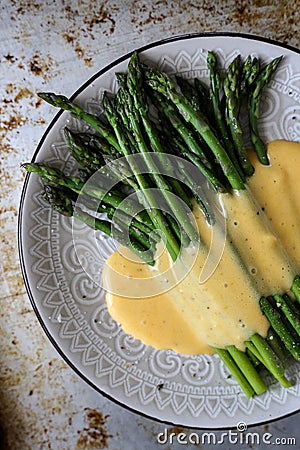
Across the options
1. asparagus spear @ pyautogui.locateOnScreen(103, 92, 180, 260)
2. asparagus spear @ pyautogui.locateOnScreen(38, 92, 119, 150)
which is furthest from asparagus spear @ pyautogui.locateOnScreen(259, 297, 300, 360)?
asparagus spear @ pyautogui.locateOnScreen(38, 92, 119, 150)

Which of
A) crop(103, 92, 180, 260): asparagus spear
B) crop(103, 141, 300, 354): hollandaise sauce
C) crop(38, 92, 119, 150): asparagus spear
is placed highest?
crop(38, 92, 119, 150): asparagus spear

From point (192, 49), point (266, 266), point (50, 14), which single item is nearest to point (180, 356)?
point (266, 266)

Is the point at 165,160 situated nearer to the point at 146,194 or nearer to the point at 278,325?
the point at 146,194

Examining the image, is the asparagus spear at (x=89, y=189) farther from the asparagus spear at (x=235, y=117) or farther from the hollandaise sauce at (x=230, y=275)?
the asparagus spear at (x=235, y=117)

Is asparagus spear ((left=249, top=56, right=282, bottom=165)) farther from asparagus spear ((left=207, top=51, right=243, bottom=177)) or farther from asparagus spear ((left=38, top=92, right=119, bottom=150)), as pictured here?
asparagus spear ((left=38, top=92, right=119, bottom=150))

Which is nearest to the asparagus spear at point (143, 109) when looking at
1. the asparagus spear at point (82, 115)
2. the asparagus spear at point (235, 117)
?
the asparagus spear at point (82, 115)

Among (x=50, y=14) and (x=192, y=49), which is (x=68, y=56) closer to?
(x=50, y=14)
